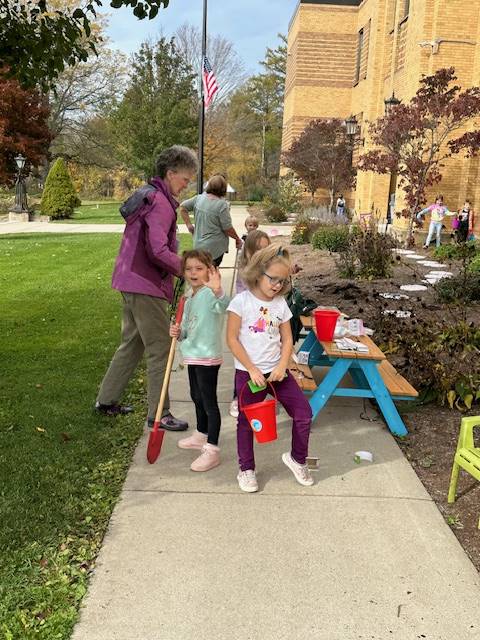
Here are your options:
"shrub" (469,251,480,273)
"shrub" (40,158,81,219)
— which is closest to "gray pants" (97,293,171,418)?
"shrub" (469,251,480,273)

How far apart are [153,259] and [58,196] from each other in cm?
3139

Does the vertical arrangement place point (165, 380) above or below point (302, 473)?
above

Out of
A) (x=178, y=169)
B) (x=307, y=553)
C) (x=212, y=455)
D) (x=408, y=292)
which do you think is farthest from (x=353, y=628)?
(x=408, y=292)

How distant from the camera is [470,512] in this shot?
365 cm

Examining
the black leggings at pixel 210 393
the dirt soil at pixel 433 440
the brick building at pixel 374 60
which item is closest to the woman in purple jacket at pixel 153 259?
the black leggings at pixel 210 393

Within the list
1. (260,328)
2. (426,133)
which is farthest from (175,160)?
(426,133)

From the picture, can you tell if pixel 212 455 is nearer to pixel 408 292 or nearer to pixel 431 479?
pixel 431 479

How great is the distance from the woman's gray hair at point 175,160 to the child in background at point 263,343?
1053 millimetres

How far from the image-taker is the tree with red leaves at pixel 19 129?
→ 25723 millimetres

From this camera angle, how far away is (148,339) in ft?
14.9

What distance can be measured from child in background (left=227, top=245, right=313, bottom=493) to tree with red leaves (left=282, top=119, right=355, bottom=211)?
86.9 ft

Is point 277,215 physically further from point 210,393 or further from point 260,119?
point 260,119

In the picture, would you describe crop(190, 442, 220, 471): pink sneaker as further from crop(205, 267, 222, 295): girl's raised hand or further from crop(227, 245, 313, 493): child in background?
crop(205, 267, 222, 295): girl's raised hand

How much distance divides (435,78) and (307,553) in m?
15.0
